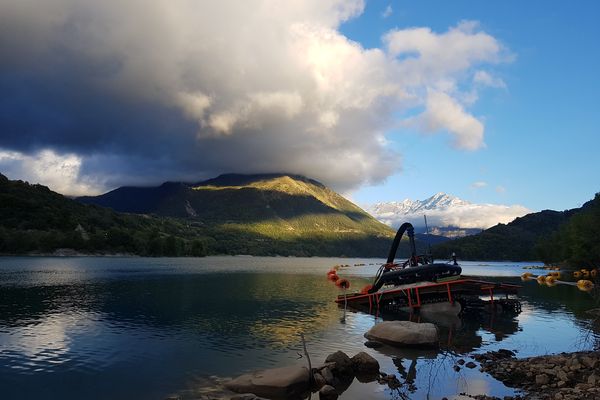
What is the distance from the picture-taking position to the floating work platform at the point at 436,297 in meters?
56.3

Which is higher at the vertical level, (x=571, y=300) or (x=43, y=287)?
(x=43, y=287)

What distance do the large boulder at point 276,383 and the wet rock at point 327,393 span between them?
45.4 inches

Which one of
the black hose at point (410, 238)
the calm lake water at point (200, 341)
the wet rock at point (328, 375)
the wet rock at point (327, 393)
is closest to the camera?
the wet rock at point (327, 393)

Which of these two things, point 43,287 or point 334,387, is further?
point 43,287

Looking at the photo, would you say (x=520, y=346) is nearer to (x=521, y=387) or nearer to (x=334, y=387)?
(x=521, y=387)

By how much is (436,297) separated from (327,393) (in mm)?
40286

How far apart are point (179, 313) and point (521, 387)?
41.3 m

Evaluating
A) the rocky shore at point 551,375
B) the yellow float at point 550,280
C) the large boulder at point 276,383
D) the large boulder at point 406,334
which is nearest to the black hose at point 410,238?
the large boulder at point 406,334

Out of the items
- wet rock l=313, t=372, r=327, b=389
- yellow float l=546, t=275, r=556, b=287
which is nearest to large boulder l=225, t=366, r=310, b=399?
wet rock l=313, t=372, r=327, b=389

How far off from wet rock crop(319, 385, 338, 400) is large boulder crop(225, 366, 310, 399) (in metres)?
1.15

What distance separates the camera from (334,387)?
80.6ft

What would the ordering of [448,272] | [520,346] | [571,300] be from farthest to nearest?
[571,300], [448,272], [520,346]

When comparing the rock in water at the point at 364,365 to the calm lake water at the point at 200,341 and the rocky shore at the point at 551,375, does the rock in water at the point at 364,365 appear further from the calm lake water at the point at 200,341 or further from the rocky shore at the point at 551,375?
the rocky shore at the point at 551,375

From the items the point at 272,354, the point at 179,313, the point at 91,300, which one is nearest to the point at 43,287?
the point at 91,300
